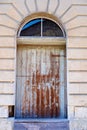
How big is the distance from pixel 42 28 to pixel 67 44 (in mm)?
1195

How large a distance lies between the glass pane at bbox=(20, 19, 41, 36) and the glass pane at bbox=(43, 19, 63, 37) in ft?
0.74

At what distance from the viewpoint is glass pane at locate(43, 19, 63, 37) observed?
9.42m

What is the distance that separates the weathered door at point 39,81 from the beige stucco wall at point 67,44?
26.0 inches

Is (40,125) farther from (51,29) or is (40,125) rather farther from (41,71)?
(51,29)

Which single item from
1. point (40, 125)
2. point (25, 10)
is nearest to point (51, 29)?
point (25, 10)

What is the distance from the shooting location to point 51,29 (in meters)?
9.46

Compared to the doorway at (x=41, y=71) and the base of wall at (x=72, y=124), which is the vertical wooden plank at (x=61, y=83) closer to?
the doorway at (x=41, y=71)

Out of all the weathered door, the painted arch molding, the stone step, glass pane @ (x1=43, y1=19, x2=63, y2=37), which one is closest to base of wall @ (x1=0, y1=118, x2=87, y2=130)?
the stone step

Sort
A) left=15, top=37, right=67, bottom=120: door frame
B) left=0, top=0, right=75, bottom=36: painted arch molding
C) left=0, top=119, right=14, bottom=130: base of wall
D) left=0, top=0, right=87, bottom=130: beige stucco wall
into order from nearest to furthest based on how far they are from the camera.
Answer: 1. left=0, top=119, right=14, bottom=130: base of wall
2. left=0, top=0, right=87, bottom=130: beige stucco wall
3. left=0, top=0, right=75, bottom=36: painted arch molding
4. left=15, top=37, right=67, bottom=120: door frame

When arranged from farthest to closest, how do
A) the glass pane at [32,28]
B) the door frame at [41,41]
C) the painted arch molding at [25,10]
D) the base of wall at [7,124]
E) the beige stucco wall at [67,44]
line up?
the glass pane at [32,28] → the door frame at [41,41] → the painted arch molding at [25,10] → the beige stucco wall at [67,44] → the base of wall at [7,124]

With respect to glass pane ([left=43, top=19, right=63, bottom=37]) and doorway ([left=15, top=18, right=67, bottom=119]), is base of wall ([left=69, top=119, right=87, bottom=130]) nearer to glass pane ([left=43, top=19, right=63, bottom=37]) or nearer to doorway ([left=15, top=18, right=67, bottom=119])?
doorway ([left=15, top=18, right=67, bottom=119])

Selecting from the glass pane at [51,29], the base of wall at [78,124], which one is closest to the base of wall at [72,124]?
the base of wall at [78,124]

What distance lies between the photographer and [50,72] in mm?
9453

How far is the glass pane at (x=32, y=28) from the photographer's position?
940 centimetres
